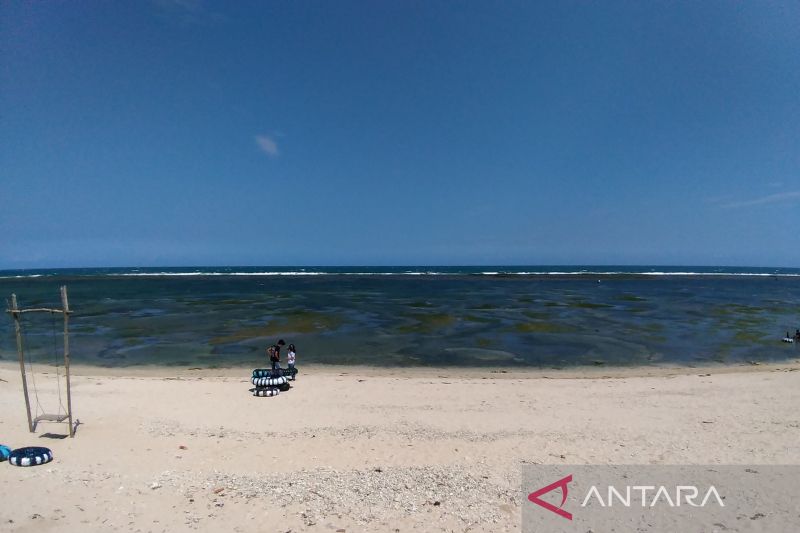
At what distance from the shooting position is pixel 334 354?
23906 millimetres

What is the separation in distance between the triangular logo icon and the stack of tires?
33.3ft

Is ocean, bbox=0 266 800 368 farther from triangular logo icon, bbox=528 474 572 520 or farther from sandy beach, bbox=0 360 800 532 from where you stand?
triangular logo icon, bbox=528 474 572 520

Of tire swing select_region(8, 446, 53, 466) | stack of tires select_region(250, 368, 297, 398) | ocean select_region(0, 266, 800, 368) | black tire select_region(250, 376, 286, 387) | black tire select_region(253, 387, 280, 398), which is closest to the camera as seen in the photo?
tire swing select_region(8, 446, 53, 466)

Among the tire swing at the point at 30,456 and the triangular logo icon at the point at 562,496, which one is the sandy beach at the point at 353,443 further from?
the triangular logo icon at the point at 562,496

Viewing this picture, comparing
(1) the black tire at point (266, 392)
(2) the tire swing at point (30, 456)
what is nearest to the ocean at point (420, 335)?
(1) the black tire at point (266, 392)

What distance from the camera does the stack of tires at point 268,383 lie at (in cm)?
1565

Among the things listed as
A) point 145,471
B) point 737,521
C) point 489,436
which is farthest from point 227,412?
point 737,521

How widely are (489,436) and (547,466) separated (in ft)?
6.84
